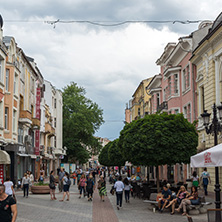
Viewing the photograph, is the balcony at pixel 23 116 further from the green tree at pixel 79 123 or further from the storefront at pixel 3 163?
the green tree at pixel 79 123

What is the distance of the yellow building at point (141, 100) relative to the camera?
60.1 meters

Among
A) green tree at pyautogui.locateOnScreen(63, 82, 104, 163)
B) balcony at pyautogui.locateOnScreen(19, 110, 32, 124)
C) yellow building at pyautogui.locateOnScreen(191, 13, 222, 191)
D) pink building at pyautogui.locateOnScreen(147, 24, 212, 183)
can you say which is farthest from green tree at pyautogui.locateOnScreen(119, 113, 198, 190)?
green tree at pyautogui.locateOnScreen(63, 82, 104, 163)

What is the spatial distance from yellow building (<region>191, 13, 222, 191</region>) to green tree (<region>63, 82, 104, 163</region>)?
35.5 meters

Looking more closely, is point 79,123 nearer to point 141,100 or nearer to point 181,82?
point 141,100

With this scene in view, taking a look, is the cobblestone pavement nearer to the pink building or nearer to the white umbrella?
the white umbrella

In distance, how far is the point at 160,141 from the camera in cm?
1905

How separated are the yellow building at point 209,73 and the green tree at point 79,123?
1399 inches

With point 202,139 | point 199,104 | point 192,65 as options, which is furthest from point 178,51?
point 202,139

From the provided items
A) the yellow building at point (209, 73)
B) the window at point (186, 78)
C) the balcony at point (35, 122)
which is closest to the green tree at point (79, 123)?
the balcony at point (35, 122)

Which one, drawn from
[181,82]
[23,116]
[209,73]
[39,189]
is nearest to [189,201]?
[209,73]

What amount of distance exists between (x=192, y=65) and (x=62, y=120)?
1528 inches

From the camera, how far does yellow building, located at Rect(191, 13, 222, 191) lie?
24375mm

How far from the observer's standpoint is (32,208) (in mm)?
17906

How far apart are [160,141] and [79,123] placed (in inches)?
1760
